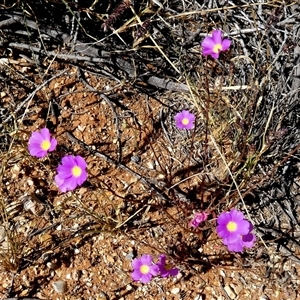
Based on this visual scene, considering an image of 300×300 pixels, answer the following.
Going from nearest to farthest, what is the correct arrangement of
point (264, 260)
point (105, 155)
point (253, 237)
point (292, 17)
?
1. point (253, 237)
2. point (264, 260)
3. point (105, 155)
4. point (292, 17)

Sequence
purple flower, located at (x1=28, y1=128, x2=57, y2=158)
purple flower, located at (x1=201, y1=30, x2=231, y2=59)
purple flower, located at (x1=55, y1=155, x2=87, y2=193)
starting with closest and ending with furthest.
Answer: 1. purple flower, located at (x1=55, y1=155, x2=87, y2=193)
2. purple flower, located at (x1=28, y1=128, x2=57, y2=158)
3. purple flower, located at (x1=201, y1=30, x2=231, y2=59)

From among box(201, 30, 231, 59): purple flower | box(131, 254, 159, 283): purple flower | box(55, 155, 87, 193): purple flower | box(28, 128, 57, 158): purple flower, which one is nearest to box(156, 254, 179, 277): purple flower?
box(131, 254, 159, 283): purple flower

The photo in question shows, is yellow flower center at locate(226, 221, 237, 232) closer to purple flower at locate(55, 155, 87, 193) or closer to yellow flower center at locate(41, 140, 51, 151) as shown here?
purple flower at locate(55, 155, 87, 193)

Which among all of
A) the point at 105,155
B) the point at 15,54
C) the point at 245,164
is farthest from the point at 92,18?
the point at 245,164

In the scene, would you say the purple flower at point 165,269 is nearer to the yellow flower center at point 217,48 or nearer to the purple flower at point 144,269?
the purple flower at point 144,269

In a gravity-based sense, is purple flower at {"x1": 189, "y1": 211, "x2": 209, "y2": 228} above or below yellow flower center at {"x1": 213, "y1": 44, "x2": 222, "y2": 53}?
below

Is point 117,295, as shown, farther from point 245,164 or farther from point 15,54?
point 15,54

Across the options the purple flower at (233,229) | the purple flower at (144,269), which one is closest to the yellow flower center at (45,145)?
the purple flower at (144,269)
